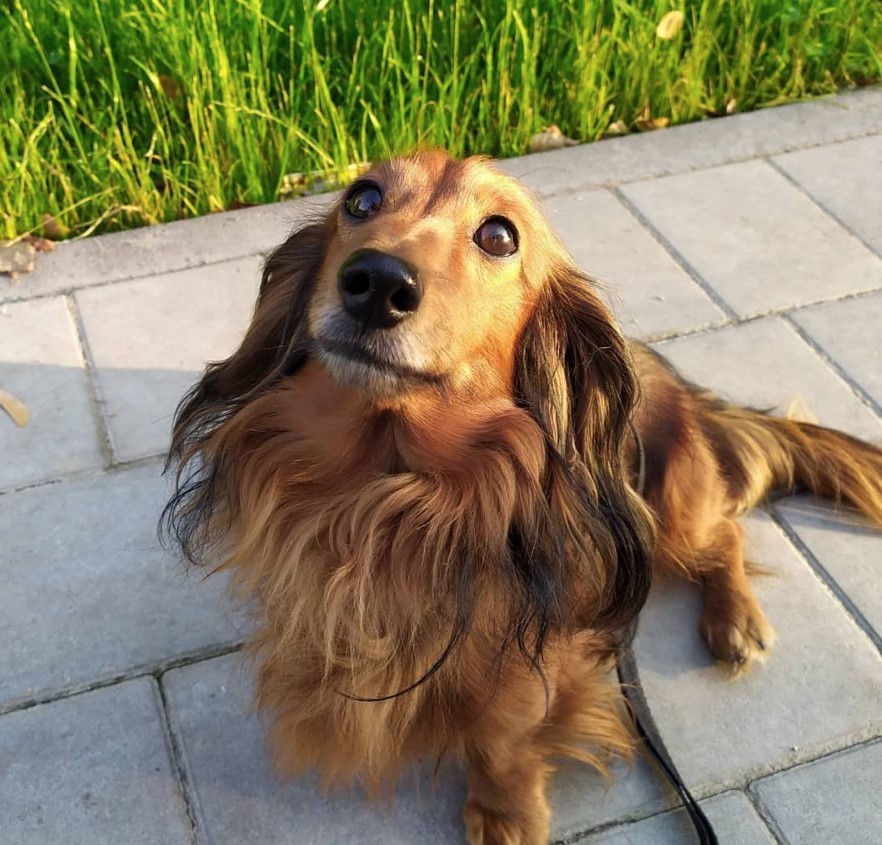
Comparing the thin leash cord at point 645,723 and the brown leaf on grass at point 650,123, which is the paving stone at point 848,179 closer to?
the brown leaf on grass at point 650,123

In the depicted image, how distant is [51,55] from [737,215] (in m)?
2.65

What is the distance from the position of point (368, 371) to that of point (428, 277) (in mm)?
180

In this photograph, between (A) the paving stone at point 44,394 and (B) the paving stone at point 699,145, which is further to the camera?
(B) the paving stone at point 699,145

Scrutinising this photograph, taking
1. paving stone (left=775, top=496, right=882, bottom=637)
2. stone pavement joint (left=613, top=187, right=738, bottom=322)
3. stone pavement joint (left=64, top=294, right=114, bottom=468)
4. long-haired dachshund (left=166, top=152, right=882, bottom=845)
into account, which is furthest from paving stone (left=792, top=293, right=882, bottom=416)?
stone pavement joint (left=64, top=294, right=114, bottom=468)

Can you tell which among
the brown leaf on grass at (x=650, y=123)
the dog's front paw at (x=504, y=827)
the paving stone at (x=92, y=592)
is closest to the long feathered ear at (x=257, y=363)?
the paving stone at (x=92, y=592)

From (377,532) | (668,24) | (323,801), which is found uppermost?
(377,532)

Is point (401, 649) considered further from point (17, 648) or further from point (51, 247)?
point (51, 247)

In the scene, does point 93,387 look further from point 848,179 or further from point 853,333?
point 848,179

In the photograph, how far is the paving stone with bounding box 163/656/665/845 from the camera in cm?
199

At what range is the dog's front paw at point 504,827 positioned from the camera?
1.93 meters

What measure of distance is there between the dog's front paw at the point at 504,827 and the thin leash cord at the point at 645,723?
0.27m

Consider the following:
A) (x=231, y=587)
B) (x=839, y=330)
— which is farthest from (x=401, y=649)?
(x=839, y=330)

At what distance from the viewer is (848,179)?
12.0 ft

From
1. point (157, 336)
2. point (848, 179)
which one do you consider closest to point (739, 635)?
point (157, 336)
